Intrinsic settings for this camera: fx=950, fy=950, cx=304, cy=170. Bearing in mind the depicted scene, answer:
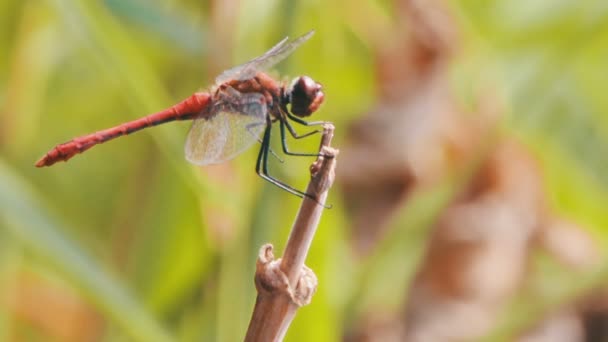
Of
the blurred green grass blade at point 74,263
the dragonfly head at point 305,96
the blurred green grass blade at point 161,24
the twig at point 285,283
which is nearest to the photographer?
the twig at point 285,283

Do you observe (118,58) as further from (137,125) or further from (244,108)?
(244,108)

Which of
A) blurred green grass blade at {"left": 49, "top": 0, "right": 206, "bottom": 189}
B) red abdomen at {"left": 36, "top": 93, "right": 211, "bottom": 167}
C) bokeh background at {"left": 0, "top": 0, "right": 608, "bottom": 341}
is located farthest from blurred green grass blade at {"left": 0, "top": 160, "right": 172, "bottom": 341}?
red abdomen at {"left": 36, "top": 93, "right": 211, "bottom": 167}

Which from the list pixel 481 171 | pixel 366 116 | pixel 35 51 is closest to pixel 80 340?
pixel 35 51

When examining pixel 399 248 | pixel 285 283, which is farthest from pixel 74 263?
pixel 285 283

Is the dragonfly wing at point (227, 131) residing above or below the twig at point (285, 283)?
above

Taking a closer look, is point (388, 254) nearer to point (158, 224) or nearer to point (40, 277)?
point (158, 224)

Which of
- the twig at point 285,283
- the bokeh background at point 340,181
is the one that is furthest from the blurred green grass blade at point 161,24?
the twig at point 285,283

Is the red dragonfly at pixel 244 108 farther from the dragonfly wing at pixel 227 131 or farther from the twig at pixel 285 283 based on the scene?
the twig at pixel 285 283
